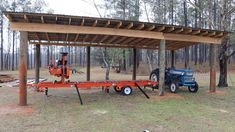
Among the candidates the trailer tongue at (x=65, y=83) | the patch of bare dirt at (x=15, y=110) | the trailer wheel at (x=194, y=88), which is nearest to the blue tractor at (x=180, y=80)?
the trailer wheel at (x=194, y=88)

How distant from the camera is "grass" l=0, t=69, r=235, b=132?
673 cm

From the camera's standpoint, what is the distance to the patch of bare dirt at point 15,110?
8433 millimetres

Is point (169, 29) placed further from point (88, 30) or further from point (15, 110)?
point (15, 110)

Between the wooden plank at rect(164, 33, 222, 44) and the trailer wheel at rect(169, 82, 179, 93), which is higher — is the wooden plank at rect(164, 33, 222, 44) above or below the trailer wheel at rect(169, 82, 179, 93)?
above

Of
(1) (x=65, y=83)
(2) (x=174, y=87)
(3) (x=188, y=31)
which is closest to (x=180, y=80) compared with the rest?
(2) (x=174, y=87)

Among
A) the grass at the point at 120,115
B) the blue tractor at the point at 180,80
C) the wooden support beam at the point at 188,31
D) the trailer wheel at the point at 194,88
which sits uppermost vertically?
the wooden support beam at the point at 188,31

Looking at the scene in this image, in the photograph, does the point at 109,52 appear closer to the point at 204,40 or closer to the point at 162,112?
the point at 204,40

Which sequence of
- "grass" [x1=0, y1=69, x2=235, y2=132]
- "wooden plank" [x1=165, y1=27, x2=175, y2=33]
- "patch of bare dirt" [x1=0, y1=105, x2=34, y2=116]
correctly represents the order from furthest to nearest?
"wooden plank" [x1=165, y1=27, x2=175, y2=33] < "patch of bare dirt" [x1=0, y1=105, x2=34, y2=116] < "grass" [x1=0, y1=69, x2=235, y2=132]

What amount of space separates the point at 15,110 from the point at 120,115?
3308 mm

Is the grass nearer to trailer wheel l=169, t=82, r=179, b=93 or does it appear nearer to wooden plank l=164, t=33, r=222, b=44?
trailer wheel l=169, t=82, r=179, b=93

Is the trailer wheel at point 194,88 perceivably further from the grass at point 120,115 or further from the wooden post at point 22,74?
the wooden post at point 22,74

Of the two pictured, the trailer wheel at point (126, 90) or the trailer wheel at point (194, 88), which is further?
the trailer wheel at point (194, 88)

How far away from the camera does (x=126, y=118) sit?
770 cm

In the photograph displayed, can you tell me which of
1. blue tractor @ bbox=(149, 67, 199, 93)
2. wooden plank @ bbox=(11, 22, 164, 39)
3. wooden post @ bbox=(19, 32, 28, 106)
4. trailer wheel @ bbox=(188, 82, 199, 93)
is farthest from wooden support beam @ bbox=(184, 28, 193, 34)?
wooden post @ bbox=(19, 32, 28, 106)
